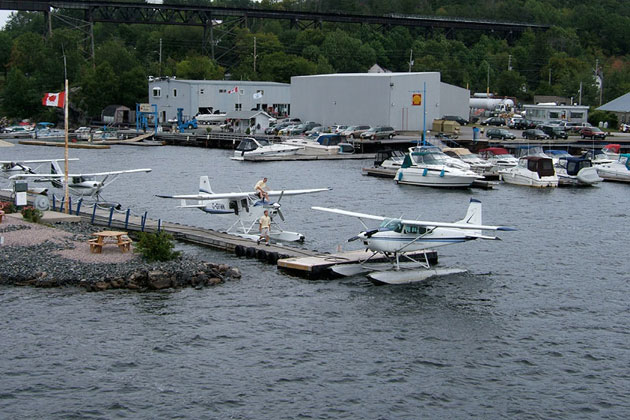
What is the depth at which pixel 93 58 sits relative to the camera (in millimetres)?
128125

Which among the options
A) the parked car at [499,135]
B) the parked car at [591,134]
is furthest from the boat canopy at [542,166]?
the parked car at [591,134]

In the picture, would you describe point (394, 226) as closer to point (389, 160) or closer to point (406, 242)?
point (406, 242)

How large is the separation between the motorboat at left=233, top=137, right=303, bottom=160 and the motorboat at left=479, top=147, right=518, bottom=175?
18122mm

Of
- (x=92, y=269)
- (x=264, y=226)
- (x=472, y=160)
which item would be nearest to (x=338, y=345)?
(x=92, y=269)

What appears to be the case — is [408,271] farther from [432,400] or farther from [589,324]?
[432,400]

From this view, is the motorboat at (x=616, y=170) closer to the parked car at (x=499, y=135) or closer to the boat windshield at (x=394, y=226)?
the parked car at (x=499, y=135)

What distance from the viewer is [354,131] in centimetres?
8688

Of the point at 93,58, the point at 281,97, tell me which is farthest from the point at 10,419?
the point at 93,58

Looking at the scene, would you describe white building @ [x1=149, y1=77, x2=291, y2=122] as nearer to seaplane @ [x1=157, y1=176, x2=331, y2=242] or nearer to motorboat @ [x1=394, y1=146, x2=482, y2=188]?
motorboat @ [x1=394, y1=146, x2=482, y2=188]

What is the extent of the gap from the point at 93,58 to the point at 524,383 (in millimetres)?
116771

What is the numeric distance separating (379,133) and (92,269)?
57.5 meters

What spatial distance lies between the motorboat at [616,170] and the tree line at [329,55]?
54.0 meters

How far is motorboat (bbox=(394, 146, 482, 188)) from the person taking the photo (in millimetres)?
56125

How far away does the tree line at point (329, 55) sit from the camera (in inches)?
4766
